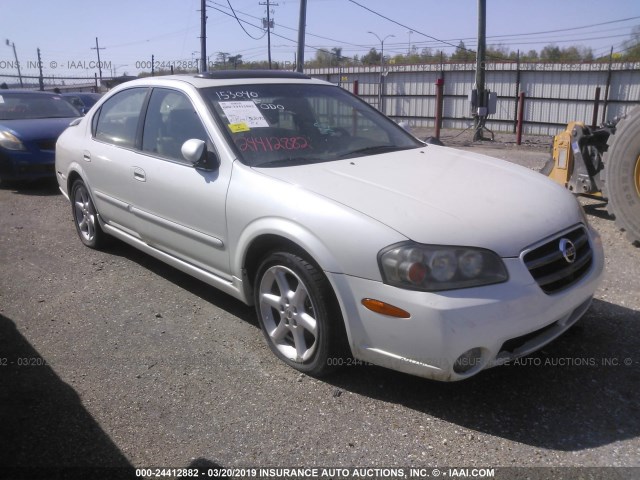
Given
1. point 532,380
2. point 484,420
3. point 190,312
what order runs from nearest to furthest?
point 484,420
point 532,380
point 190,312

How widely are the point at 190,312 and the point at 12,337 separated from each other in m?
1.15

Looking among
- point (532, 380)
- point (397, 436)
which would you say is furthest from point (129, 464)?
point (532, 380)

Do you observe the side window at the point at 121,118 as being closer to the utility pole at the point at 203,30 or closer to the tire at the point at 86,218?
the tire at the point at 86,218

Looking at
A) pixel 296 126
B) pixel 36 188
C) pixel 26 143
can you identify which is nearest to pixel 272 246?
pixel 296 126

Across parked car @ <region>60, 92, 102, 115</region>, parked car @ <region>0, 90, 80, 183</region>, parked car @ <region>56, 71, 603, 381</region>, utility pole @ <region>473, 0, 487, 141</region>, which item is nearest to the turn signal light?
parked car @ <region>56, 71, 603, 381</region>

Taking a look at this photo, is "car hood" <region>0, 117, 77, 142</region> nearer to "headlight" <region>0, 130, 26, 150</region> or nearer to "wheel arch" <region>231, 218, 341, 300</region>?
"headlight" <region>0, 130, 26, 150</region>

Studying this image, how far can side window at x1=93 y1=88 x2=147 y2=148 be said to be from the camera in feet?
14.9

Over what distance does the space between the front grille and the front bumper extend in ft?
0.16

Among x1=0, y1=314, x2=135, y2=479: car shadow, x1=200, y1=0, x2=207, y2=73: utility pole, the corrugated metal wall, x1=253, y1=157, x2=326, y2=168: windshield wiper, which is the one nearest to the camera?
x1=0, y1=314, x2=135, y2=479: car shadow

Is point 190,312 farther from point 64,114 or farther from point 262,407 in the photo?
point 64,114

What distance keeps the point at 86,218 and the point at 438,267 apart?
4051 millimetres

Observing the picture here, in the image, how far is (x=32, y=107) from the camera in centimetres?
948

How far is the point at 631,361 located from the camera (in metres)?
3.23

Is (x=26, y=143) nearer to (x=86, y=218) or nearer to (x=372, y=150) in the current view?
(x=86, y=218)
